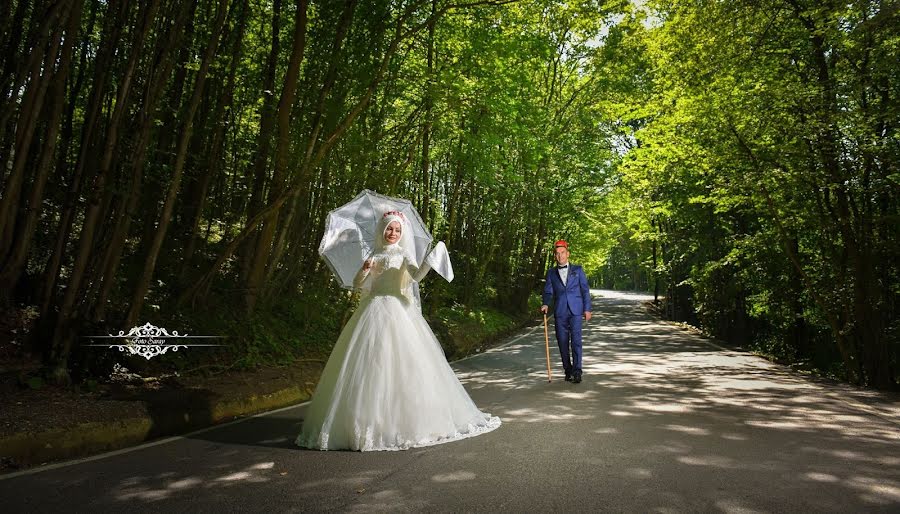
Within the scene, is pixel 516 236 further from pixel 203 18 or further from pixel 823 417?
pixel 823 417

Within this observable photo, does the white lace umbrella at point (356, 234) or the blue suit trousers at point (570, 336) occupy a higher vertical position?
the white lace umbrella at point (356, 234)

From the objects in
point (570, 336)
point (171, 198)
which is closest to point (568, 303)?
point (570, 336)

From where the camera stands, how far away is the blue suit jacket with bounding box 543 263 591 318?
10719 millimetres

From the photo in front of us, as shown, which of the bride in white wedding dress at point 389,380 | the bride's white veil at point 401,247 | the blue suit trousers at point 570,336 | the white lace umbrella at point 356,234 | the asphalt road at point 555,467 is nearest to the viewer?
the asphalt road at point 555,467

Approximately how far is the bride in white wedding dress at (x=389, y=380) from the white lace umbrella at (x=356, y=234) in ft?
0.41

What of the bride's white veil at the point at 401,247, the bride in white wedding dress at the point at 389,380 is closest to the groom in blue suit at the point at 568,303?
the bride in white wedding dress at the point at 389,380

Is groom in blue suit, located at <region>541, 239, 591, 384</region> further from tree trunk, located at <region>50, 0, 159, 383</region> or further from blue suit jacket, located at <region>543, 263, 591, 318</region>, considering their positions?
tree trunk, located at <region>50, 0, 159, 383</region>

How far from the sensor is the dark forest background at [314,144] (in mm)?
7676

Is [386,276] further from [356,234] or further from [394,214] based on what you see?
[394,214]

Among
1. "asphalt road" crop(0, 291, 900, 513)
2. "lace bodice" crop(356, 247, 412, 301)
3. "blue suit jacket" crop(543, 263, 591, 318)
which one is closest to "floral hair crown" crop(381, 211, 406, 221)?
"lace bodice" crop(356, 247, 412, 301)

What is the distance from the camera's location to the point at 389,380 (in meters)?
6.20

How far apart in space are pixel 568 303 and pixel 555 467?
564 centimetres

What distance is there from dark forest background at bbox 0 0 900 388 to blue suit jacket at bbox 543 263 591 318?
412 centimetres

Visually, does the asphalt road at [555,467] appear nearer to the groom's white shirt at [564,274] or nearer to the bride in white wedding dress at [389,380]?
the bride in white wedding dress at [389,380]
